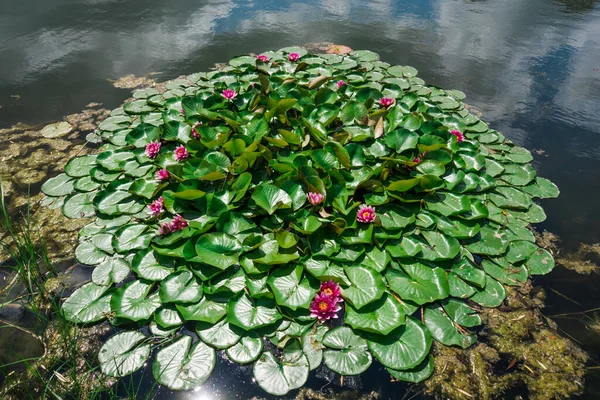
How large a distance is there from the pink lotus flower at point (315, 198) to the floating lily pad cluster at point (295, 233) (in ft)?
0.06

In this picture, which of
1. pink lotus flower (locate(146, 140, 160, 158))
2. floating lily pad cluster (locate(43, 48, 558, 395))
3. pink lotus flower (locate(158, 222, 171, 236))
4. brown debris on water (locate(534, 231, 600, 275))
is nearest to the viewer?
floating lily pad cluster (locate(43, 48, 558, 395))

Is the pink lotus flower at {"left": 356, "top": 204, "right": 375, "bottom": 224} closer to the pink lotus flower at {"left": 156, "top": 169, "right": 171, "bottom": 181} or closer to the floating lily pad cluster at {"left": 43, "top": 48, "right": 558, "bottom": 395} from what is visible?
the floating lily pad cluster at {"left": 43, "top": 48, "right": 558, "bottom": 395}

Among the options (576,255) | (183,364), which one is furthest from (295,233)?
(576,255)

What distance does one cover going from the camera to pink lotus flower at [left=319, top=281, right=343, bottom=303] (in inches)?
96.0

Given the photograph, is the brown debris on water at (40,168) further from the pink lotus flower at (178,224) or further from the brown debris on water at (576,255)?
the brown debris on water at (576,255)

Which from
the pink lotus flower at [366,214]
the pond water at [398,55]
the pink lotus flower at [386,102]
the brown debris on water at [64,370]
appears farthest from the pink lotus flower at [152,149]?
the pink lotus flower at [386,102]

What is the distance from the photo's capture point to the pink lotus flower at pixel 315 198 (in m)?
2.81

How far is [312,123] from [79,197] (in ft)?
8.12

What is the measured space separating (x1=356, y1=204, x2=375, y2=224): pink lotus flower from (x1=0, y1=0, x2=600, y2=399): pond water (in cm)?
111

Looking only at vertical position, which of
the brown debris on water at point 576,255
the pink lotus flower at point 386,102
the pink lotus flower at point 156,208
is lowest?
the brown debris on water at point 576,255

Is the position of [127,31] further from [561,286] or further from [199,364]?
[561,286]

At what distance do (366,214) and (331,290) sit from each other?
722 millimetres

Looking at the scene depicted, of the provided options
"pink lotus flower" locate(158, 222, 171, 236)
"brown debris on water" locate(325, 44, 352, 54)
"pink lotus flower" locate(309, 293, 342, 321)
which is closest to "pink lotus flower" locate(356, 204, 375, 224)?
"pink lotus flower" locate(309, 293, 342, 321)

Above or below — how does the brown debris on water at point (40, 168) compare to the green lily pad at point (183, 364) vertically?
above
